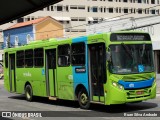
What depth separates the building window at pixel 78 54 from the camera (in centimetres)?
1558

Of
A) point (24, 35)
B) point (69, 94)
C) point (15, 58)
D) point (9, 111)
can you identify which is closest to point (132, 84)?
point (69, 94)

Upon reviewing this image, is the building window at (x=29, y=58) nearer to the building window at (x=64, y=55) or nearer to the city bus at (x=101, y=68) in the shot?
the city bus at (x=101, y=68)

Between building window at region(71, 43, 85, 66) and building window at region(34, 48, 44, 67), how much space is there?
9.28 ft

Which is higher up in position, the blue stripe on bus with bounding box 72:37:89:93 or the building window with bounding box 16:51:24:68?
the building window with bounding box 16:51:24:68

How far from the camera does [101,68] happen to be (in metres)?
14.6

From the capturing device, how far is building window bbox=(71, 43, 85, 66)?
51.1 feet

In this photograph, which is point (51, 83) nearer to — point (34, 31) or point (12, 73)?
point (12, 73)

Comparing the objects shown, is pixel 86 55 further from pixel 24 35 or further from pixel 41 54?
pixel 24 35

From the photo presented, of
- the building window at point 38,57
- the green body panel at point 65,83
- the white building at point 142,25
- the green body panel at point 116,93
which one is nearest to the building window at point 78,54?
the green body panel at point 65,83

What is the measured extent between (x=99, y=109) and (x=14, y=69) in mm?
7779

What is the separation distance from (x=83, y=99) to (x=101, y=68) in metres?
1.71

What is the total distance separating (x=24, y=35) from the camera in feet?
218

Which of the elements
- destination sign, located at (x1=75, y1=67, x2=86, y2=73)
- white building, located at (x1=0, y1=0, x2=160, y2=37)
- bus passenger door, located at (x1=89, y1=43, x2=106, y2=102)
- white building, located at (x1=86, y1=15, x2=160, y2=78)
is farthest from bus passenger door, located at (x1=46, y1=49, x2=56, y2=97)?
white building, located at (x1=0, y1=0, x2=160, y2=37)

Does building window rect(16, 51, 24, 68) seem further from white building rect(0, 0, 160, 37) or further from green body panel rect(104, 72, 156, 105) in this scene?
white building rect(0, 0, 160, 37)
